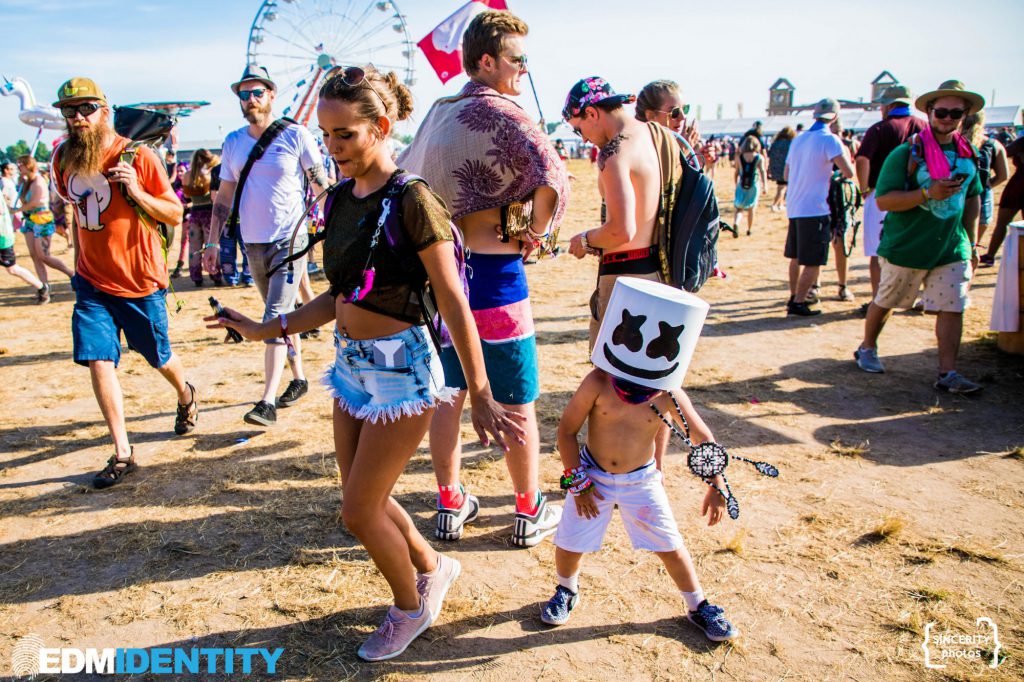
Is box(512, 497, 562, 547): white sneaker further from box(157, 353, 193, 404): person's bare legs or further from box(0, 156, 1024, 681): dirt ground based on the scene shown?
box(157, 353, 193, 404): person's bare legs

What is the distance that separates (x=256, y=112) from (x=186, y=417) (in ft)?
7.19

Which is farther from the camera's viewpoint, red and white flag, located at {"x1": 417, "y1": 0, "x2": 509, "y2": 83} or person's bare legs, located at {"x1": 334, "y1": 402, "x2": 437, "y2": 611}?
red and white flag, located at {"x1": 417, "y1": 0, "x2": 509, "y2": 83}

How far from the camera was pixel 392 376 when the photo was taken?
2234 millimetres

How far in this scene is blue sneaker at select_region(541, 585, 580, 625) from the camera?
106 inches

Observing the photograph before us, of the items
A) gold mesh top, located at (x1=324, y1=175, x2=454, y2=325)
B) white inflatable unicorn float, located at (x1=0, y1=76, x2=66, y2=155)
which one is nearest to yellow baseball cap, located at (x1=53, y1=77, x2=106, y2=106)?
gold mesh top, located at (x1=324, y1=175, x2=454, y2=325)

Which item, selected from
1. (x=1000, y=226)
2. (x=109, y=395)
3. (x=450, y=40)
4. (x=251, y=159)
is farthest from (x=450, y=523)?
(x=1000, y=226)

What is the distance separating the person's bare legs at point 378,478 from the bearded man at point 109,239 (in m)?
2.33

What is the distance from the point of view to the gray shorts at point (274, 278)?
446 cm

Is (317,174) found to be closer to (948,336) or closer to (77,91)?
(77,91)

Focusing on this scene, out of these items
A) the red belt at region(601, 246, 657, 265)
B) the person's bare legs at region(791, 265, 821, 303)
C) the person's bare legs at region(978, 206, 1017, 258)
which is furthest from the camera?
the person's bare legs at region(978, 206, 1017, 258)

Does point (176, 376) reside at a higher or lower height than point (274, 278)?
lower

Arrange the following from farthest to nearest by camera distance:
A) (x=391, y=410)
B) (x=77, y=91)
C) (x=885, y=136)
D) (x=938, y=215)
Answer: (x=885, y=136), (x=938, y=215), (x=77, y=91), (x=391, y=410)

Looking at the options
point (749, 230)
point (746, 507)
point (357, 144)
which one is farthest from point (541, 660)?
point (749, 230)

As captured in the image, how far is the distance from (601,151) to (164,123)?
323cm
